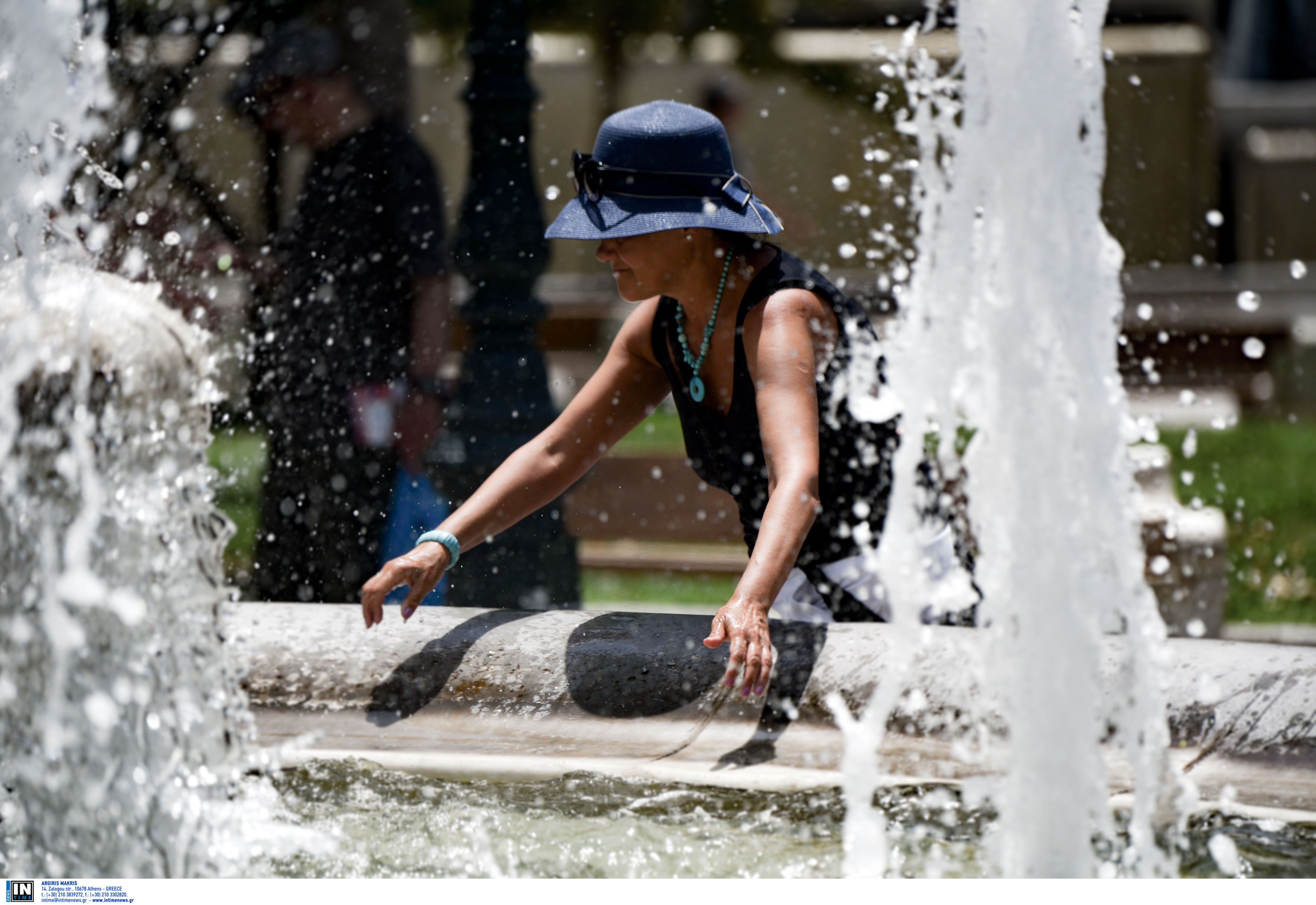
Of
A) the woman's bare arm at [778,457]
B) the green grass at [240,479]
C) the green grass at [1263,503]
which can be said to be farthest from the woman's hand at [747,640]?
the green grass at [240,479]

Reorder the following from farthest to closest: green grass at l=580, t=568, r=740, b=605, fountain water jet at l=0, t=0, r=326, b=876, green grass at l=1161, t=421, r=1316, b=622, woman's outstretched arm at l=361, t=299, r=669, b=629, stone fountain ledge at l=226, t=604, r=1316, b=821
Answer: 1. green grass at l=1161, t=421, r=1316, b=622
2. green grass at l=580, t=568, r=740, b=605
3. woman's outstretched arm at l=361, t=299, r=669, b=629
4. stone fountain ledge at l=226, t=604, r=1316, b=821
5. fountain water jet at l=0, t=0, r=326, b=876

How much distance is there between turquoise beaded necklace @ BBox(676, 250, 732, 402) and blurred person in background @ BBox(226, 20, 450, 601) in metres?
1.45

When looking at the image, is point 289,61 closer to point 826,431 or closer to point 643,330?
point 643,330

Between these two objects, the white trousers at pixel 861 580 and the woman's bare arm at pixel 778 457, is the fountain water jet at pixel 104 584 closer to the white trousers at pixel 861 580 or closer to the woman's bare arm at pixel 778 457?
the woman's bare arm at pixel 778 457

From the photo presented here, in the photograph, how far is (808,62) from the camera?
12117mm

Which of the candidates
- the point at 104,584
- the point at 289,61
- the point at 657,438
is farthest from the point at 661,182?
the point at 657,438

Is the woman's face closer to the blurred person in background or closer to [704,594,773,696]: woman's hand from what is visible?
[704,594,773,696]: woman's hand

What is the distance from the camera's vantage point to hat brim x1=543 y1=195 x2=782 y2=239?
91.7 inches

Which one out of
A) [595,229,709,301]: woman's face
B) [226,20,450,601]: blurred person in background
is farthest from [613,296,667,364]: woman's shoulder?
[226,20,450,601]: blurred person in background

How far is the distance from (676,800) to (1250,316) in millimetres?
6393

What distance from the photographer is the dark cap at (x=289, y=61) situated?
13.5ft

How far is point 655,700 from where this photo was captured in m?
2.47

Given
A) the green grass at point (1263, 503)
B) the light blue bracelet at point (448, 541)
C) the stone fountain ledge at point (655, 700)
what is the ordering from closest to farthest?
1. the stone fountain ledge at point (655, 700)
2. the light blue bracelet at point (448, 541)
3. the green grass at point (1263, 503)
